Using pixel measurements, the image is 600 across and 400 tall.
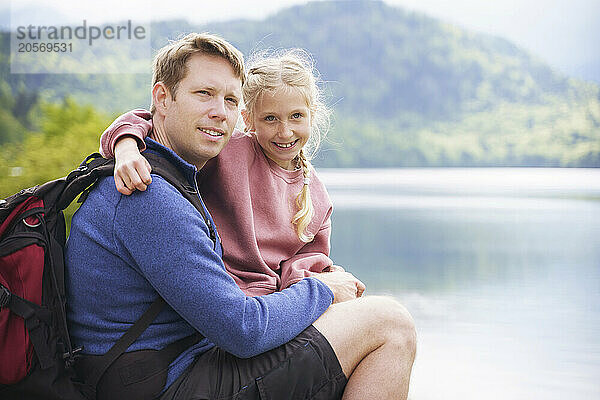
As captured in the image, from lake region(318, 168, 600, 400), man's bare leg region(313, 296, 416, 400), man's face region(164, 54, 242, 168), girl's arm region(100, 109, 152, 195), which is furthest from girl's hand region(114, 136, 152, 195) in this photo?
lake region(318, 168, 600, 400)

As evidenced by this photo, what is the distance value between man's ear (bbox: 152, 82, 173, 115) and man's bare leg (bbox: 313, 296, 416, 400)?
0.62 m

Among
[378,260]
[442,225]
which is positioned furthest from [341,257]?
[442,225]

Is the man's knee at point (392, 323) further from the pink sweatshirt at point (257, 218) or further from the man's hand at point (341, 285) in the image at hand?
the pink sweatshirt at point (257, 218)

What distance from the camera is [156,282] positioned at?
129 cm

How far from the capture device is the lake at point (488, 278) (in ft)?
13.8

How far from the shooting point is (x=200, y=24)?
42469mm

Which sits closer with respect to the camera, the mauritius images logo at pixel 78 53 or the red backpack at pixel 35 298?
the red backpack at pixel 35 298

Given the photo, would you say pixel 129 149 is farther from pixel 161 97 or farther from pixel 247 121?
pixel 247 121

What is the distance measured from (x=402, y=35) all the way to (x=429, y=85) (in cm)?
404

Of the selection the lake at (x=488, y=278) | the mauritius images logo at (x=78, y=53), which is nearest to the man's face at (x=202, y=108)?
the lake at (x=488, y=278)

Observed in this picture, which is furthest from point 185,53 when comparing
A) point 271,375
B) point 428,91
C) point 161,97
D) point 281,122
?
point 428,91

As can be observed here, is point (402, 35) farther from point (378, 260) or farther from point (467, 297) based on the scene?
point (467, 297)

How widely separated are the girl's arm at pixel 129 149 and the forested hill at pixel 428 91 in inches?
1321

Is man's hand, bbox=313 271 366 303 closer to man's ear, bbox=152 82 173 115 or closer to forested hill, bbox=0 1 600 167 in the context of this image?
man's ear, bbox=152 82 173 115
